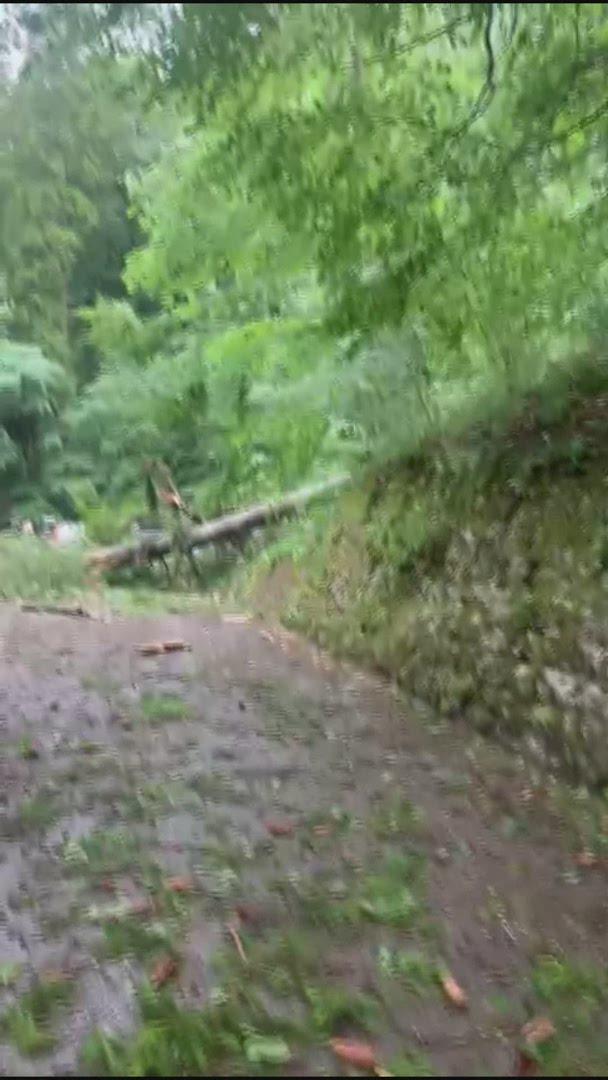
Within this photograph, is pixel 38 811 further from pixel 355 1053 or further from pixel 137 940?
pixel 355 1053

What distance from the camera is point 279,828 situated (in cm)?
457

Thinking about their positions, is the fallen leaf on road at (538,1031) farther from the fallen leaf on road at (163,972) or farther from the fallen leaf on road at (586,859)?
the fallen leaf on road at (586,859)

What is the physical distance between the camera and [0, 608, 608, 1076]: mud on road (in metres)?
3.06

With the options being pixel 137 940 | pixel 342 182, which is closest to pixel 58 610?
pixel 342 182

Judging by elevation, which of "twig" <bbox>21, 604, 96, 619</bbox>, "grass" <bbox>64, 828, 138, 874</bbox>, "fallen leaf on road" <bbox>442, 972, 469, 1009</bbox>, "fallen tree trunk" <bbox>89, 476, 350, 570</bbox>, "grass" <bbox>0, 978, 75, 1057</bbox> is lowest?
"fallen leaf on road" <bbox>442, 972, 469, 1009</bbox>

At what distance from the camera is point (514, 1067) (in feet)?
10.00

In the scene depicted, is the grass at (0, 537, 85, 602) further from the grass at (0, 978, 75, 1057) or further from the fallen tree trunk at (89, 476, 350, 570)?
the grass at (0, 978, 75, 1057)

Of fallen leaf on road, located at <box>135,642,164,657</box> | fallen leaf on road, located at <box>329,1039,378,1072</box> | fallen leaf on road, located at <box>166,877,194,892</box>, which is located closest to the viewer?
fallen leaf on road, located at <box>329,1039,378,1072</box>

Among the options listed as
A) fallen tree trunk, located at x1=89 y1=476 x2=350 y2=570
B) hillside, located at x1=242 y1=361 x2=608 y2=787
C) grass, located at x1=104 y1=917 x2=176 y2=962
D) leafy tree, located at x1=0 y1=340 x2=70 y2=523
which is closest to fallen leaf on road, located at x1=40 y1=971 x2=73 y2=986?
grass, located at x1=104 y1=917 x2=176 y2=962

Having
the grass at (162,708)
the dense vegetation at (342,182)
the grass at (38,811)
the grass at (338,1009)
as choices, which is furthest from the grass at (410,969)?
the dense vegetation at (342,182)

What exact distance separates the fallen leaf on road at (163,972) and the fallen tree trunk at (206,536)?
33.0 feet

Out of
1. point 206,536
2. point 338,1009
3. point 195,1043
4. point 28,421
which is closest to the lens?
point 195,1043

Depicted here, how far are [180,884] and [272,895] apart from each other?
1.06 feet

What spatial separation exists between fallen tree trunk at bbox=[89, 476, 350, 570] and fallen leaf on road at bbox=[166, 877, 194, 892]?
9.44 metres
